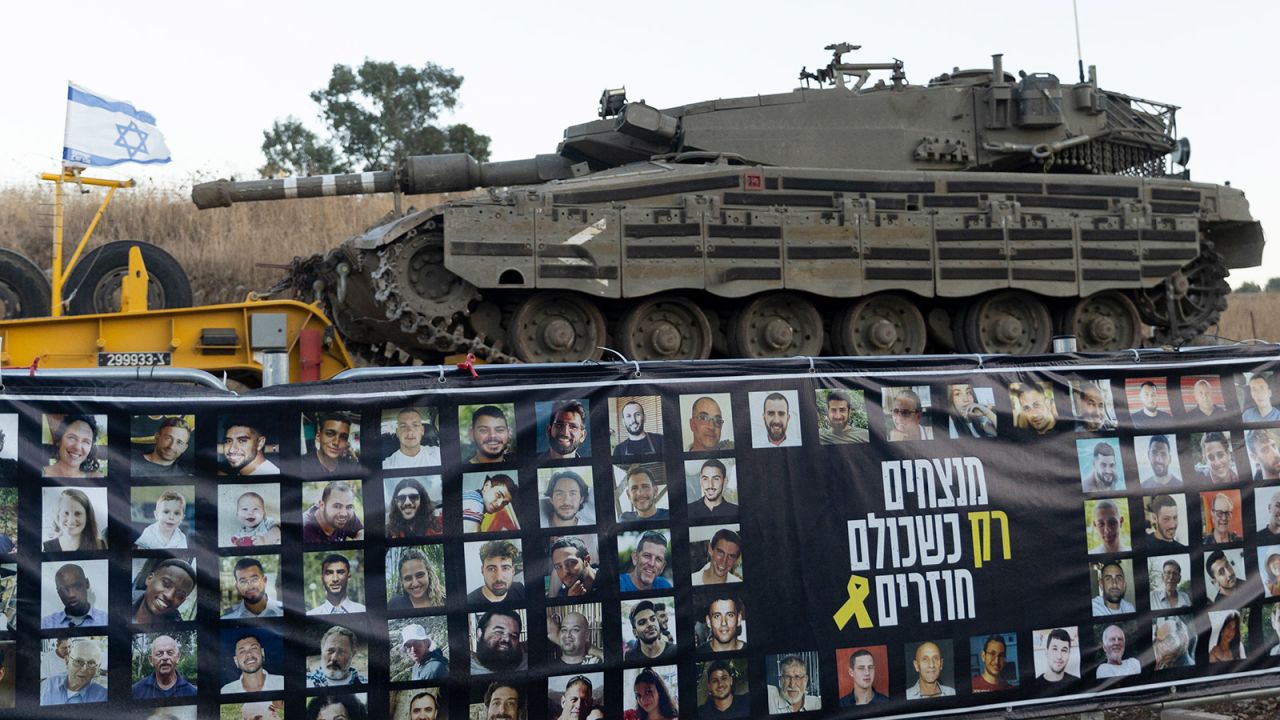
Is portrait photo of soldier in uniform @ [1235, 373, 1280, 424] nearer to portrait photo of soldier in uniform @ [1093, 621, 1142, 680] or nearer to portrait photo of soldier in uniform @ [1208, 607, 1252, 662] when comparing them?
portrait photo of soldier in uniform @ [1208, 607, 1252, 662]

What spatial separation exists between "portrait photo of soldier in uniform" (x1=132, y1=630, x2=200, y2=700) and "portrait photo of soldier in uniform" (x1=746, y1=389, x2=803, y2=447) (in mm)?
Answer: 2130

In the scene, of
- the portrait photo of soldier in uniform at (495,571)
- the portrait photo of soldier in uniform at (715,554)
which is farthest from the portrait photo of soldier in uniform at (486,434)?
the portrait photo of soldier in uniform at (715,554)

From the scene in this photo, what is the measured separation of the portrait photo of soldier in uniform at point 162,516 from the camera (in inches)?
170

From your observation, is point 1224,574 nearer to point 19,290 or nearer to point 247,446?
point 247,446

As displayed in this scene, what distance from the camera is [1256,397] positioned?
5.61 m

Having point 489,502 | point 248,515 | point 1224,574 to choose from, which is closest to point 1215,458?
point 1224,574

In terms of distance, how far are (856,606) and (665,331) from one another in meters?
8.51

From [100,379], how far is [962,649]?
10.8 ft

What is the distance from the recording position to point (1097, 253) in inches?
572

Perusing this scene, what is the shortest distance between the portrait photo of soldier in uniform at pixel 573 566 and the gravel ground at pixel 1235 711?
2530 mm

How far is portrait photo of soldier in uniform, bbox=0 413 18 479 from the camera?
13.9 ft

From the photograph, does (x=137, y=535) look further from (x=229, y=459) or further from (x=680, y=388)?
(x=680, y=388)

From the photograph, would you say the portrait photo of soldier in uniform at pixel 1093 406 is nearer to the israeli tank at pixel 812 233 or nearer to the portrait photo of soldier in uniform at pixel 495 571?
the portrait photo of soldier in uniform at pixel 495 571

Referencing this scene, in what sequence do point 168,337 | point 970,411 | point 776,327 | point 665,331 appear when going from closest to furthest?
point 970,411
point 168,337
point 665,331
point 776,327
